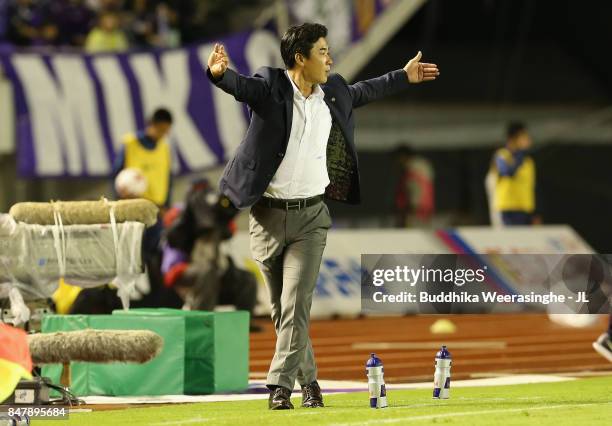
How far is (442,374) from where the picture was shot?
8.95 metres

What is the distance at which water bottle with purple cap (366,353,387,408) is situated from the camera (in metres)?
8.18

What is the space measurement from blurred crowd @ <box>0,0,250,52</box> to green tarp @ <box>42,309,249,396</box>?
11.2 m

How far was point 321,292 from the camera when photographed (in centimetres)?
1898

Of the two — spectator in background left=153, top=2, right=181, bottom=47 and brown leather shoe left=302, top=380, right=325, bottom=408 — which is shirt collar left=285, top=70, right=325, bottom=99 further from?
spectator in background left=153, top=2, right=181, bottom=47

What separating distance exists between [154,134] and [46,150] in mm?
3889

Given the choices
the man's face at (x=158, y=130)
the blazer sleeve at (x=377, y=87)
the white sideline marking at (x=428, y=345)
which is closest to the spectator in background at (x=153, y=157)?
the man's face at (x=158, y=130)

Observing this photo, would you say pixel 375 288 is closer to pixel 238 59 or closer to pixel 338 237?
pixel 338 237

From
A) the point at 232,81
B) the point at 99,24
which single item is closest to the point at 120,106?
the point at 99,24

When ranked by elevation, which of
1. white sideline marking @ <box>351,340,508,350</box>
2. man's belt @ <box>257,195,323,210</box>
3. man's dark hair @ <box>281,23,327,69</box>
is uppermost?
man's dark hair @ <box>281,23,327,69</box>

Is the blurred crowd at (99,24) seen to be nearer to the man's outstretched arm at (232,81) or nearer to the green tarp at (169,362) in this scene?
the green tarp at (169,362)

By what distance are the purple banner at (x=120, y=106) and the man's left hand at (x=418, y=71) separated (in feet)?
38.3

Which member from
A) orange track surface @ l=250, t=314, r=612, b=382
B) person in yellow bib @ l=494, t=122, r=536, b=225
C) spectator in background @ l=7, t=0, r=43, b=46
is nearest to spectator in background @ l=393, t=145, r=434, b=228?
person in yellow bib @ l=494, t=122, r=536, b=225

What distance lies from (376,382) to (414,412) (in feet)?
0.90

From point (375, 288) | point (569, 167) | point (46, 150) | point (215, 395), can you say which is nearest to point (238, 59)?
point (46, 150)
